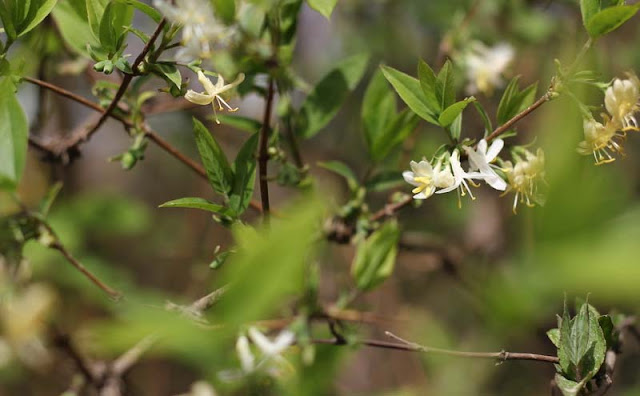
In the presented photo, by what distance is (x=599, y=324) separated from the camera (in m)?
0.55

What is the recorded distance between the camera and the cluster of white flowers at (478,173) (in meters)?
0.57

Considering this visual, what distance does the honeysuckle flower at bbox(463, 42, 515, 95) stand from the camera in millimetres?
1006

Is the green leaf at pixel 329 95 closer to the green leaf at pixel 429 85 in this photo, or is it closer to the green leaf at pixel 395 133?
the green leaf at pixel 395 133

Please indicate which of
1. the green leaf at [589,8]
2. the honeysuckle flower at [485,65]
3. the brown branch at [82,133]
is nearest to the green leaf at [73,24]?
the brown branch at [82,133]

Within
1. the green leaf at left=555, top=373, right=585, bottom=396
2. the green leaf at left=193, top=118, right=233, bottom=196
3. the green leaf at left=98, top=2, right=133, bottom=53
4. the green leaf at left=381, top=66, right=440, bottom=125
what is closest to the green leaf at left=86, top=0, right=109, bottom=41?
the green leaf at left=98, top=2, right=133, bottom=53

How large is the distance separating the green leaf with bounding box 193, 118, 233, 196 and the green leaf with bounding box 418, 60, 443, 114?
0.63 ft

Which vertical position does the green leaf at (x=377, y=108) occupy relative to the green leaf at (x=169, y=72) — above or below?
below

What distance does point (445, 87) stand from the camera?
0.56 metres

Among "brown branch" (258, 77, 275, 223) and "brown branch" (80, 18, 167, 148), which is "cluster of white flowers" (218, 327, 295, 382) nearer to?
"brown branch" (258, 77, 275, 223)

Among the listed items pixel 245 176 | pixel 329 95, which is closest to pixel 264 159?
pixel 245 176

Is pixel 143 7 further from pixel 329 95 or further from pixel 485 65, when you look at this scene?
pixel 485 65

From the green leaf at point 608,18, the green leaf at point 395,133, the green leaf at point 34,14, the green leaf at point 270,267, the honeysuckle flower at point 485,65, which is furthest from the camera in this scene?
the honeysuckle flower at point 485,65

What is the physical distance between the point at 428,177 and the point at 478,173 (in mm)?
43

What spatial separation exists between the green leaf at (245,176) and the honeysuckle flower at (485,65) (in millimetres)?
510
